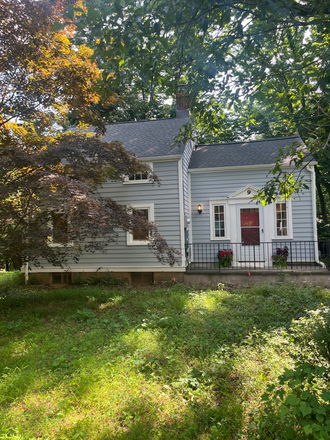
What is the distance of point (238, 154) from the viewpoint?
466 inches

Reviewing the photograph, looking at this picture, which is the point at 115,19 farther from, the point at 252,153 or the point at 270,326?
the point at 252,153

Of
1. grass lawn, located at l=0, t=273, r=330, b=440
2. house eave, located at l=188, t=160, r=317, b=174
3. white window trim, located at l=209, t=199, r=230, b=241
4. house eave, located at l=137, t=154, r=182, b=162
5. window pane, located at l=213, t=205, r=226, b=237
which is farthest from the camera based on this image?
window pane, located at l=213, t=205, r=226, b=237

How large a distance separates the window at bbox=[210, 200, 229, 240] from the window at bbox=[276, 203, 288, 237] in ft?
6.10

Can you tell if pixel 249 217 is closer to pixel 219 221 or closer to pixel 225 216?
pixel 225 216

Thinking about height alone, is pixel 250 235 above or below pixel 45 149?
below

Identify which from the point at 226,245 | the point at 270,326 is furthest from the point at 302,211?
the point at 270,326

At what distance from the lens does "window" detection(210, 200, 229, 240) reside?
11156 millimetres

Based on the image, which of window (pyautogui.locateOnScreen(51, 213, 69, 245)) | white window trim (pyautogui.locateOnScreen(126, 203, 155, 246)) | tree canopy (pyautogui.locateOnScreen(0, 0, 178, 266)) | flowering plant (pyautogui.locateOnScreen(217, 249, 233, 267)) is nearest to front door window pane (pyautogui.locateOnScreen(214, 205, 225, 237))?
flowering plant (pyautogui.locateOnScreen(217, 249, 233, 267))

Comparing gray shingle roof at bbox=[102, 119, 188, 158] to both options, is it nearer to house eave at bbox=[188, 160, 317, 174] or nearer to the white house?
the white house

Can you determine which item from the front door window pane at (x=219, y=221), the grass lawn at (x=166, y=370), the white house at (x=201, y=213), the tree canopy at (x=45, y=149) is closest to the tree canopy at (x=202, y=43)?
the tree canopy at (x=45, y=149)

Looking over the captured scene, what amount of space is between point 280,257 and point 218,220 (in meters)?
2.62

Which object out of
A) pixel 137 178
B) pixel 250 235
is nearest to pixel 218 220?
pixel 250 235

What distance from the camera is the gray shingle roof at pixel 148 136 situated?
10185mm

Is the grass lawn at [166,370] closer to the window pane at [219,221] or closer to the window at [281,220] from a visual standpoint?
the window at [281,220]
